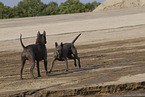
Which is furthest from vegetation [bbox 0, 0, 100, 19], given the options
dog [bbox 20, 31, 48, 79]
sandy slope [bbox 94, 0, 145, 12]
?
dog [bbox 20, 31, 48, 79]

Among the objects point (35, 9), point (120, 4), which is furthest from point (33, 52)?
point (35, 9)

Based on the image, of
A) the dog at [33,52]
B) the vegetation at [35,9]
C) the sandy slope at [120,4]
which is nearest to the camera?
the dog at [33,52]

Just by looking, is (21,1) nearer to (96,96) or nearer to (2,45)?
(2,45)

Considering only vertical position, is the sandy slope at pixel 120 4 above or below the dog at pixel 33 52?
above

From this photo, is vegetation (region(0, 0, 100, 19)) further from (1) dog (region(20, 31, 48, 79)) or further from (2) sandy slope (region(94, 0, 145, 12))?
(1) dog (region(20, 31, 48, 79))

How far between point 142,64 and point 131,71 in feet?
3.75

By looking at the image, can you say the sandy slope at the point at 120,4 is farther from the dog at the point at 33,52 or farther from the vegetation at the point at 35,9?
the dog at the point at 33,52

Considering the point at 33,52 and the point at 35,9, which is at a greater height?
the point at 35,9

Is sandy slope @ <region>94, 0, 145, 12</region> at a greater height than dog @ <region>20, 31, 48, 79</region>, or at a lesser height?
greater

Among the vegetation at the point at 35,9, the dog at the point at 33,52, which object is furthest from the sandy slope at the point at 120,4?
the dog at the point at 33,52

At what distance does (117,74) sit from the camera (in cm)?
844

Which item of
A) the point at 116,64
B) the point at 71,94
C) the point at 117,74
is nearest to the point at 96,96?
the point at 71,94

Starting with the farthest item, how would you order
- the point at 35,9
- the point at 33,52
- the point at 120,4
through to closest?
the point at 35,9
the point at 120,4
the point at 33,52

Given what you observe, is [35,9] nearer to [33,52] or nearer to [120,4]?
[120,4]
